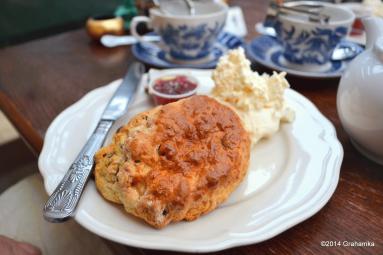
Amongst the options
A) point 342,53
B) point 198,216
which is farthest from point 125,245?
point 342,53

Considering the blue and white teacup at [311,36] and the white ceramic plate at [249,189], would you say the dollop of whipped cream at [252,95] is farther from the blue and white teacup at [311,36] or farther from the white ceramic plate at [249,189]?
the blue and white teacup at [311,36]

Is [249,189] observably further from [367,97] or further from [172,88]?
[172,88]

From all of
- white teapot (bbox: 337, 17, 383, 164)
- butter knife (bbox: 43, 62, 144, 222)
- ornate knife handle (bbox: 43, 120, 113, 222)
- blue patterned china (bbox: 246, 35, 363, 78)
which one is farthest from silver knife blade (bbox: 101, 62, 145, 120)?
white teapot (bbox: 337, 17, 383, 164)

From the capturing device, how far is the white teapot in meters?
0.79

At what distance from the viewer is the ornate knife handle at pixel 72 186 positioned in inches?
25.0

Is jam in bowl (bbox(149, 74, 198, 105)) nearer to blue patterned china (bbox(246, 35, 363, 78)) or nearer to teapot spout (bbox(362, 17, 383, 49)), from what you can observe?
blue patterned china (bbox(246, 35, 363, 78))

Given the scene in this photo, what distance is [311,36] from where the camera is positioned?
1207 mm

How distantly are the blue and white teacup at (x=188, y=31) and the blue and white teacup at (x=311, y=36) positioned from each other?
9.5 inches

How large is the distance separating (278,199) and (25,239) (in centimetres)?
71

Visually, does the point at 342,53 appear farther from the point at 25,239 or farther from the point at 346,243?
the point at 25,239

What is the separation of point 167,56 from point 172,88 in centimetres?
39

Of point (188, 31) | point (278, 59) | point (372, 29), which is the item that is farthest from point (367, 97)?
point (188, 31)

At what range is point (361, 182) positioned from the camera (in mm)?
809

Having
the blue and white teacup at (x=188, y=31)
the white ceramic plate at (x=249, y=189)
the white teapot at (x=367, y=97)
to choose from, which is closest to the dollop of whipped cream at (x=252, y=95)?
the white ceramic plate at (x=249, y=189)
